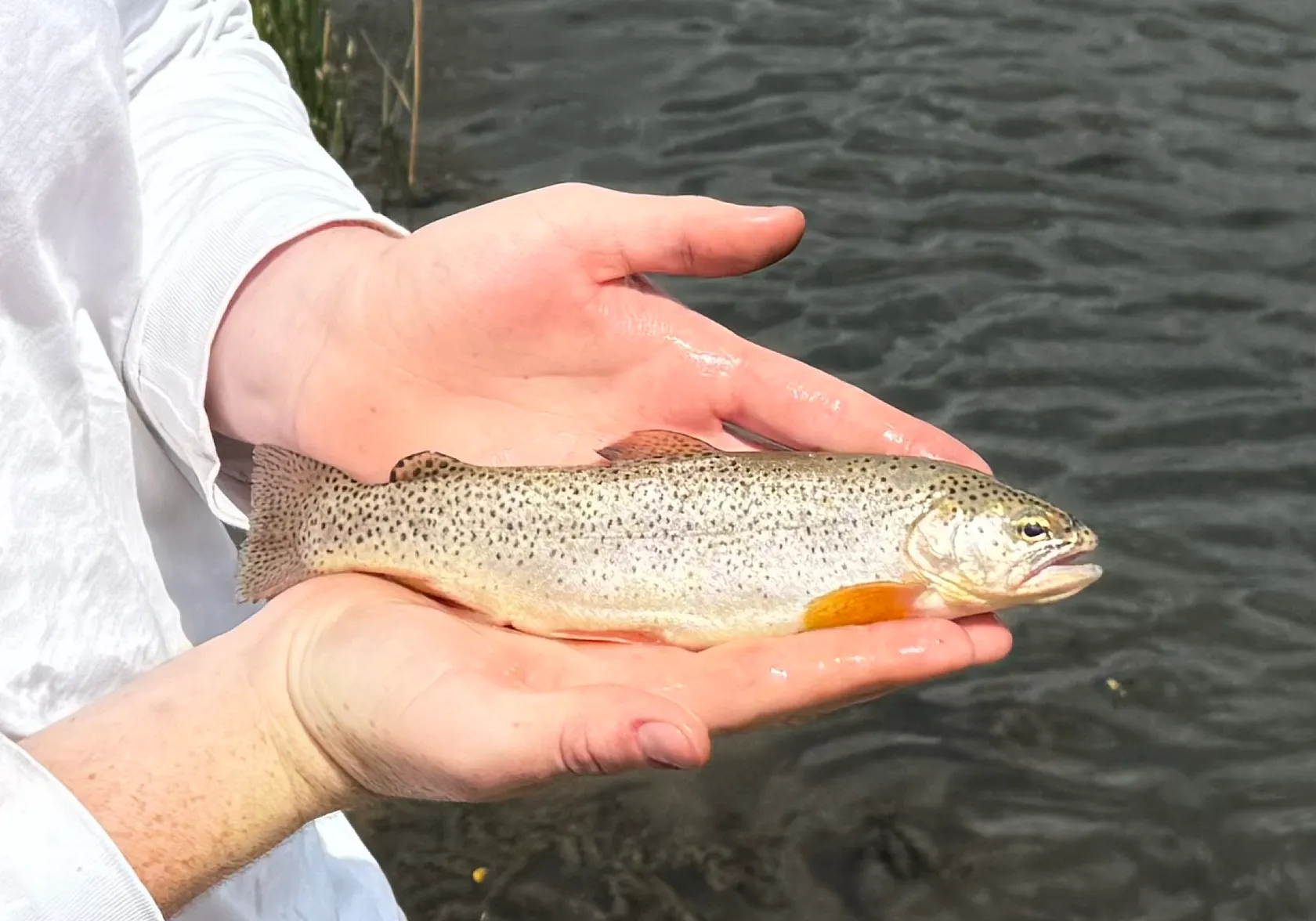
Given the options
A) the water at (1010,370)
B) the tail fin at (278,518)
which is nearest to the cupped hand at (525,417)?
the tail fin at (278,518)

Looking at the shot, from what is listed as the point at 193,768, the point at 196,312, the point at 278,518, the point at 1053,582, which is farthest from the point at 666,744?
the point at 1053,582

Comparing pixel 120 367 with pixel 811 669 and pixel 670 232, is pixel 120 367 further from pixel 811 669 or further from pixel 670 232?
pixel 811 669

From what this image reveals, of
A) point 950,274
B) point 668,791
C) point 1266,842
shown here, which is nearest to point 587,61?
point 950,274

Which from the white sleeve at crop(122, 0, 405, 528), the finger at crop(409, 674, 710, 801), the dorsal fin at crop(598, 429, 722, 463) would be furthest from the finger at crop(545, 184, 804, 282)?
the finger at crop(409, 674, 710, 801)

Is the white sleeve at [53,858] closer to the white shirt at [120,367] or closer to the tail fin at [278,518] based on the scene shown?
the white shirt at [120,367]

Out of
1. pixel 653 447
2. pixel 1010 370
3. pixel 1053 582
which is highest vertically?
pixel 653 447

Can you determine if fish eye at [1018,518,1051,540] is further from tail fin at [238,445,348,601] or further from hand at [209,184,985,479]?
tail fin at [238,445,348,601]
